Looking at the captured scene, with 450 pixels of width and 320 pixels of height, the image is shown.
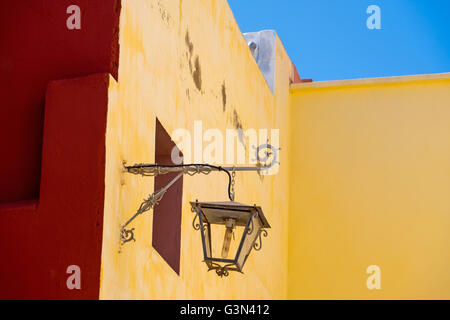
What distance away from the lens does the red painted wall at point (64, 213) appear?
336 cm

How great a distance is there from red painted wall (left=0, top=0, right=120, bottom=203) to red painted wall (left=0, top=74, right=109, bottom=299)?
224 mm

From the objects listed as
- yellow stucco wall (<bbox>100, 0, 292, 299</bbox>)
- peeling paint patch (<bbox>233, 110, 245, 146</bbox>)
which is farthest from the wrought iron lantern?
peeling paint patch (<bbox>233, 110, 245, 146</bbox>)

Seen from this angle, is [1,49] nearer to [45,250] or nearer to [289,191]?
[45,250]

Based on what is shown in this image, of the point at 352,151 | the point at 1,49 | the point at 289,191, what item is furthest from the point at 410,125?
A: the point at 1,49

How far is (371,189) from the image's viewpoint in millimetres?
9625

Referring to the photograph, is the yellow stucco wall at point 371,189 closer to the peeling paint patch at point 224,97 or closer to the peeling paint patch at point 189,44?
the peeling paint patch at point 224,97

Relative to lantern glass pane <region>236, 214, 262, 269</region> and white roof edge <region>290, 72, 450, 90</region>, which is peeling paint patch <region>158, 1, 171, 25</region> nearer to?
lantern glass pane <region>236, 214, 262, 269</region>

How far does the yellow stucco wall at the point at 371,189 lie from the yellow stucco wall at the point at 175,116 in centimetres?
144

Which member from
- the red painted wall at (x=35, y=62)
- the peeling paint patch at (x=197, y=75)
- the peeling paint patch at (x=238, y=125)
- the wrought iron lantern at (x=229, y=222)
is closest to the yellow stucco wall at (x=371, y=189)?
the peeling paint patch at (x=238, y=125)

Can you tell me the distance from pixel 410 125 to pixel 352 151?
2.92 feet

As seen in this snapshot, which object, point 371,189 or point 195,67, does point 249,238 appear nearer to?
point 195,67

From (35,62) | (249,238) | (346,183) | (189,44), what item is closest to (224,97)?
(189,44)

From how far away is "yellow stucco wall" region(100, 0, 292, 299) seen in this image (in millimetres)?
3697

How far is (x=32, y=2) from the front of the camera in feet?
13.0
